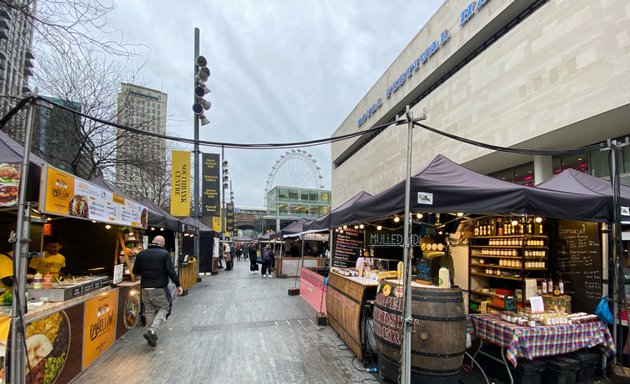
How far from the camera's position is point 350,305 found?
5438mm

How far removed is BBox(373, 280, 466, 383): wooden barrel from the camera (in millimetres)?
3791

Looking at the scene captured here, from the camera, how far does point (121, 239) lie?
696 centimetres

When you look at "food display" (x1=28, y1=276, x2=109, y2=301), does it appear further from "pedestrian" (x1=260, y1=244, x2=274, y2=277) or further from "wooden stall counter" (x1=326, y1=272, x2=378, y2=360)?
"pedestrian" (x1=260, y1=244, x2=274, y2=277)

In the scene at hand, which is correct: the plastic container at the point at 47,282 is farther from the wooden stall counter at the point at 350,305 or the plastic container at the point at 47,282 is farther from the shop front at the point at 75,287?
the wooden stall counter at the point at 350,305

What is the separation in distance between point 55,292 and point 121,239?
299cm

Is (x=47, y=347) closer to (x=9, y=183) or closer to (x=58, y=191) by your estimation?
(x=58, y=191)

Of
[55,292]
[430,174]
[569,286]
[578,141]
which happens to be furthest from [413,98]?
[55,292]

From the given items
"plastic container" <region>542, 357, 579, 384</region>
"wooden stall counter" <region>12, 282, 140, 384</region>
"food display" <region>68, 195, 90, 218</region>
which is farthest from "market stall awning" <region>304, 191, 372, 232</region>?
"wooden stall counter" <region>12, 282, 140, 384</region>

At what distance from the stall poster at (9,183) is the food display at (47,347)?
123 centimetres

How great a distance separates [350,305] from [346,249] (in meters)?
4.19

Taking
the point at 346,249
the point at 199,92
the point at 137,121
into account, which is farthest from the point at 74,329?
the point at 137,121

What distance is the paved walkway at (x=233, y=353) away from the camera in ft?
14.4

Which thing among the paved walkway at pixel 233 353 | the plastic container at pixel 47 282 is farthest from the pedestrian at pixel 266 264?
the plastic container at pixel 47 282

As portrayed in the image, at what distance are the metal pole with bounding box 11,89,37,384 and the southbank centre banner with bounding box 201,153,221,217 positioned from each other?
11221 mm
